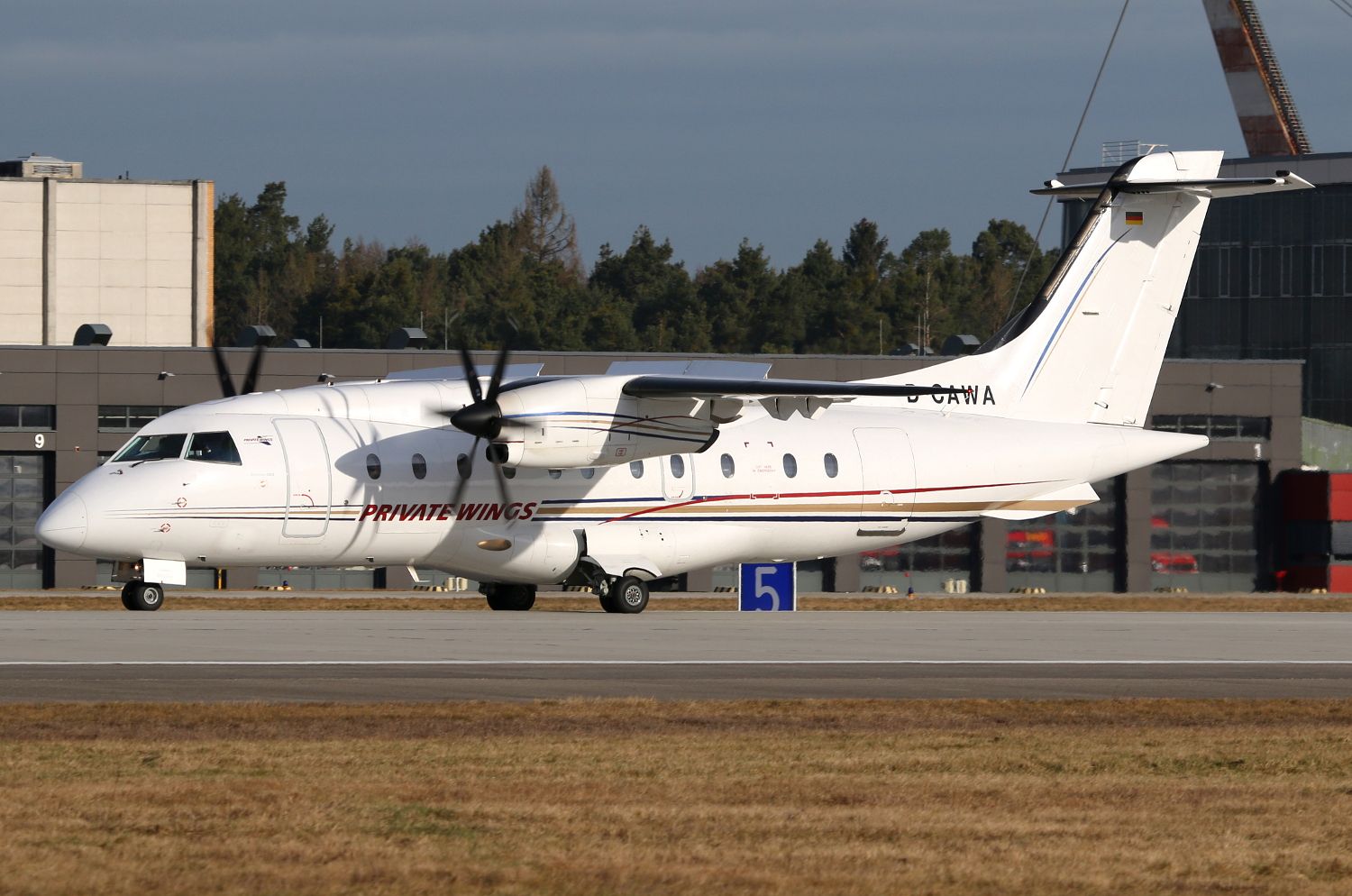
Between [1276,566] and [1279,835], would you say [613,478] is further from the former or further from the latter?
[1276,566]

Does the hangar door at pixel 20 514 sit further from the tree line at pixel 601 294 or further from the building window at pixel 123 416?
the tree line at pixel 601 294

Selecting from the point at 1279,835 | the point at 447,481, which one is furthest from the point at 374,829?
the point at 447,481

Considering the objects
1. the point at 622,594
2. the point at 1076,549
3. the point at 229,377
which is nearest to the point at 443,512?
the point at 622,594

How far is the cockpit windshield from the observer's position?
94.6 ft

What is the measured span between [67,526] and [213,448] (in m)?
2.58

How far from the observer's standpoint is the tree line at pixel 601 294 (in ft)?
344

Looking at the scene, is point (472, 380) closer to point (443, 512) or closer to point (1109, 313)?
point (443, 512)

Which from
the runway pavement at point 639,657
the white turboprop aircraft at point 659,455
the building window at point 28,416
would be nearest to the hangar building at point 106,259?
the building window at point 28,416

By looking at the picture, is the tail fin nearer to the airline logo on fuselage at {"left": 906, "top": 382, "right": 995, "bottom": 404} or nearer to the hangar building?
the airline logo on fuselage at {"left": 906, "top": 382, "right": 995, "bottom": 404}

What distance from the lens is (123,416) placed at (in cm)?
5394

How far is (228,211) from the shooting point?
133 m

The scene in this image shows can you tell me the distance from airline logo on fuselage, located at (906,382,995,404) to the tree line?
59.8 meters

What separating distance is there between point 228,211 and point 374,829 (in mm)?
127146

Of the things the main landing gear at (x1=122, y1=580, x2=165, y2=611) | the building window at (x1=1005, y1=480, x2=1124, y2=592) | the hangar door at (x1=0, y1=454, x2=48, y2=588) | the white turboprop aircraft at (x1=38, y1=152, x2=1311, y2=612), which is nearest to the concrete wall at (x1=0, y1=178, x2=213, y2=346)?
the hangar door at (x1=0, y1=454, x2=48, y2=588)
